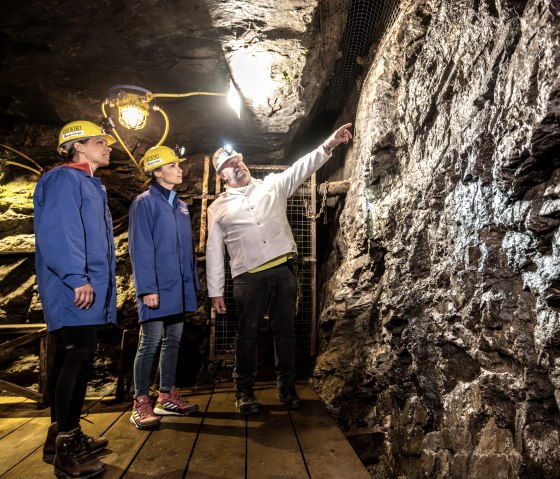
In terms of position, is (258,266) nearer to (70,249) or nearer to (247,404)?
(247,404)

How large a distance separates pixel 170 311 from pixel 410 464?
222 cm

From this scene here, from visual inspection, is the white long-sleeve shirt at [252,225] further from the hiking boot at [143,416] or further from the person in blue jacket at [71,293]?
the person in blue jacket at [71,293]

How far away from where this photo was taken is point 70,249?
232cm

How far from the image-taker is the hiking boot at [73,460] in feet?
7.20

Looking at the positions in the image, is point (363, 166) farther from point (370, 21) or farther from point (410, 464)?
point (410, 464)

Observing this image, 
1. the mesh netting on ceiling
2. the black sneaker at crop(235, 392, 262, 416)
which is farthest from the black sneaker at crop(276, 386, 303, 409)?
the mesh netting on ceiling

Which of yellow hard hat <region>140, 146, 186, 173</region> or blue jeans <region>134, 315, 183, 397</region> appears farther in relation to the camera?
yellow hard hat <region>140, 146, 186, 173</region>

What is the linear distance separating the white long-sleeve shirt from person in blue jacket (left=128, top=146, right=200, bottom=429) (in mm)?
259

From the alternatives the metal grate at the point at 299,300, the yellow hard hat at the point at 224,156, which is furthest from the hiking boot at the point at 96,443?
the yellow hard hat at the point at 224,156

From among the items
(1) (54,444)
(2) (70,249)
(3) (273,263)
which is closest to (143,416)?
(1) (54,444)

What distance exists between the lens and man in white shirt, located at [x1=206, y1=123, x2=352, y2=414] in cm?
339

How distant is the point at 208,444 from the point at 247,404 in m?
0.63

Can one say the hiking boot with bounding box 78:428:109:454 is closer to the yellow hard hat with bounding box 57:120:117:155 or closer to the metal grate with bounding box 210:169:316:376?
the yellow hard hat with bounding box 57:120:117:155

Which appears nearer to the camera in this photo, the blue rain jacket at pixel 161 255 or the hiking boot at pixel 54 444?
the hiking boot at pixel 54 444
